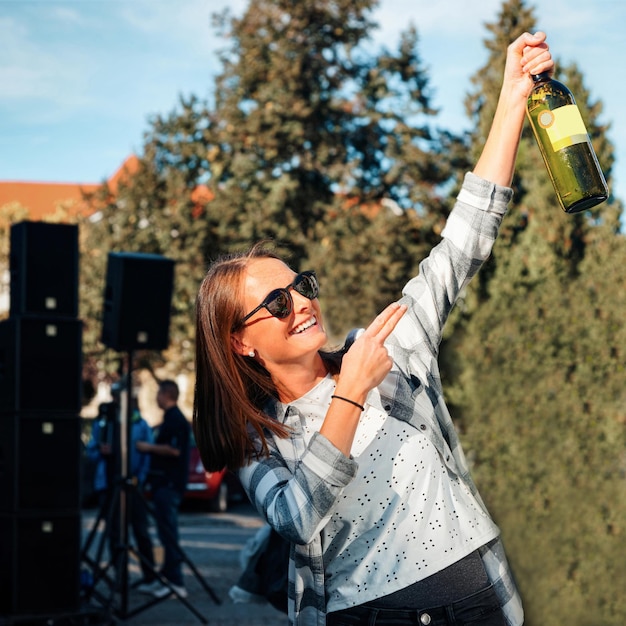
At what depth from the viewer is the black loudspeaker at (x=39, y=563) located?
258 inches

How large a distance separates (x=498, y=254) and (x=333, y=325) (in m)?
7.34

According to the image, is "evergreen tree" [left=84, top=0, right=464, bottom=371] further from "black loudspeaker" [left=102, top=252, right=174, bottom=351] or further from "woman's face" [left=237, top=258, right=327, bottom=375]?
"woman's face" [left=237, top=258, right=327, bottom=375]

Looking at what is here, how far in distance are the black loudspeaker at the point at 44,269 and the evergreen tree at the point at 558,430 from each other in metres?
2.90

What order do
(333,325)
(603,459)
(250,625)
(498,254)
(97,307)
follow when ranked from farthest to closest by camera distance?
(97,307) < (333,325) < (498,254) < (250,625) < (603,459)

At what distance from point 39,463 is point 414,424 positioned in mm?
5158

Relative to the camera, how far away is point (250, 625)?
7.39 m

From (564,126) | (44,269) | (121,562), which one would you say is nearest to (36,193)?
(121,562)

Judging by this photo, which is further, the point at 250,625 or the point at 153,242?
the point at 153,242

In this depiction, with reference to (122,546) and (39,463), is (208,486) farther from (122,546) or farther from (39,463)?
(39,463)

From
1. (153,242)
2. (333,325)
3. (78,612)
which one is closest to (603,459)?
(78,612)

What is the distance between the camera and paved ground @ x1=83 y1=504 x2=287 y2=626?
7559mm

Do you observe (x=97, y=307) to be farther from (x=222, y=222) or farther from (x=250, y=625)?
(x=250, y=625)

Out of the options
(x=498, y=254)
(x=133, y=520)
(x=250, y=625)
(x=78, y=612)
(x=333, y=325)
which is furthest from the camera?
(x=333, y=325)

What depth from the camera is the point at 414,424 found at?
2.04 meters
